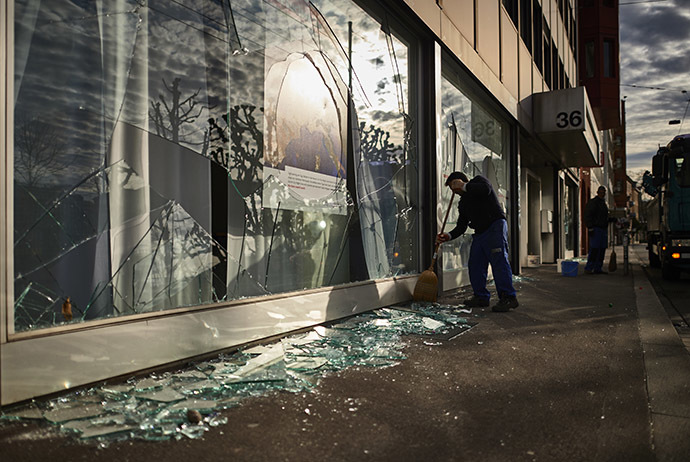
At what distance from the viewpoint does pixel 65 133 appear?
2.88 metres

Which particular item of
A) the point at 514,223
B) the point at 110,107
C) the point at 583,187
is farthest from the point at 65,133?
the point at 583,187

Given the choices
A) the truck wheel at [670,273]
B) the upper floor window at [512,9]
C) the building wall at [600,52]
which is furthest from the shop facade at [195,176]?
the building wall at [600,52]

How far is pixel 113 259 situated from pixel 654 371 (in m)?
3.29

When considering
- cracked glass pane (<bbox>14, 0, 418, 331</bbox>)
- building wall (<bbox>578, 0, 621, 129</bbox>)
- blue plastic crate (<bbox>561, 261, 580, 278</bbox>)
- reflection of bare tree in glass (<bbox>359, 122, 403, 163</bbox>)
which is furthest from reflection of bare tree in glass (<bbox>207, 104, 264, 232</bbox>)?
building wall (<bbox>578, 0, 621, 129</bbox>)

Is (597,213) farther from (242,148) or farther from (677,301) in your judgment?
(242,148)

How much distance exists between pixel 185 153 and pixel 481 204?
3.53 metres

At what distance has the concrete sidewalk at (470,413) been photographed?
2033 millimetres

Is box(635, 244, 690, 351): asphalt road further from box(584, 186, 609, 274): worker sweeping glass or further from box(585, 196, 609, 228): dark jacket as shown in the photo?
box(585, 196, 609, 228): dark jacket

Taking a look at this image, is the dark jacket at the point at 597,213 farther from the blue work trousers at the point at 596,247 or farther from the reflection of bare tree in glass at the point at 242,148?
the reflection of bare tree in glass at the point at 242,148

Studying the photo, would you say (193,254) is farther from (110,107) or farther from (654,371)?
(654,371)

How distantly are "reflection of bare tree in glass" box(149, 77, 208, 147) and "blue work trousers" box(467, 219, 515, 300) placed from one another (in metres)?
3.55

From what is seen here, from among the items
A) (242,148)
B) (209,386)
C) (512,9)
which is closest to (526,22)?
(512,9)

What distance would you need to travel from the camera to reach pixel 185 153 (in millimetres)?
3566

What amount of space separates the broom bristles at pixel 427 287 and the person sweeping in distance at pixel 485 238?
15.7 inches
